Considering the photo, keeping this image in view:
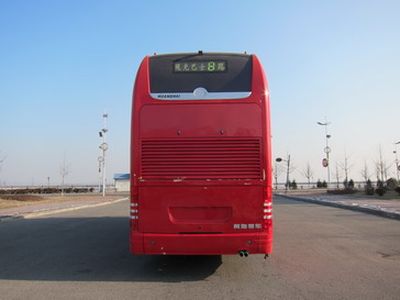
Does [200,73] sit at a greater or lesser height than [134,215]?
greater

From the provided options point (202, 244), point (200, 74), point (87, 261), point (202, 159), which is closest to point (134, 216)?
point (202, 244)

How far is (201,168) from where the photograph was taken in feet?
28.5

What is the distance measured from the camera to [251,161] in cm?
862

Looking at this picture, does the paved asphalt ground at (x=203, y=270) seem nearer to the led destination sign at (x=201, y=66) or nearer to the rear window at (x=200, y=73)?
the rear window at (x=200, y=73)

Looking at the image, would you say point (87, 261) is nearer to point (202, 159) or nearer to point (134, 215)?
point (134, 215)

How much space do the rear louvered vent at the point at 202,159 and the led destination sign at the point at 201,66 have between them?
1327 millimetres

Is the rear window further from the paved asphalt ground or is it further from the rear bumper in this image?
the paved asphalt ground

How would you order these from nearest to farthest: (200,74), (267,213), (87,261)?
(267,213) → (200,74) → (87,261)

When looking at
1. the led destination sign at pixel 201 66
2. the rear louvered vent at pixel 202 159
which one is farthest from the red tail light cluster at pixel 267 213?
the led destination sign at pixel 201 66

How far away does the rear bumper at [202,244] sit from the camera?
844 cm

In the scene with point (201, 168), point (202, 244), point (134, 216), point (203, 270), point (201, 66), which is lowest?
point (203, 270)

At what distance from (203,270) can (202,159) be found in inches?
93.3

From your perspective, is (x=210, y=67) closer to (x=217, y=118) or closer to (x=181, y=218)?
(x=217, y=118)

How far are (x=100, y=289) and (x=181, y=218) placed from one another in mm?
1801
